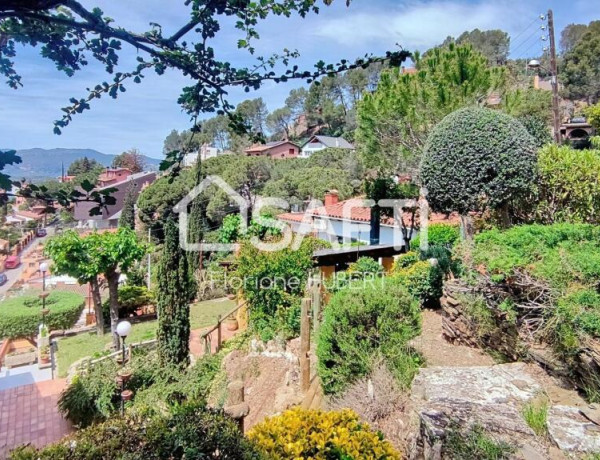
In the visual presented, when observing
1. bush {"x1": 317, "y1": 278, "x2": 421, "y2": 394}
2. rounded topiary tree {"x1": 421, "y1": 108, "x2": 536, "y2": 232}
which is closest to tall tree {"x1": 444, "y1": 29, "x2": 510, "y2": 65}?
rounded topiary tree {"x1": 421, "y1": 108, "x2": 536, "y2": 232}

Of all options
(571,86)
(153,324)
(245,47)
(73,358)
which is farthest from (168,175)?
(571,86)

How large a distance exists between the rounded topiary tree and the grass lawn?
917cm

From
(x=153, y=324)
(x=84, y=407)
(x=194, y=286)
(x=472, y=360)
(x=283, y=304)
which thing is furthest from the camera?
(x=194, y=286)

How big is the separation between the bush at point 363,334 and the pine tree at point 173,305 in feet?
14.7

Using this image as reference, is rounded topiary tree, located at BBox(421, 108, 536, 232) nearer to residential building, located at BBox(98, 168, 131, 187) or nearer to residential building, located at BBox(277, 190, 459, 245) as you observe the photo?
residential building, located at BBox(98, 168, 131, 187)

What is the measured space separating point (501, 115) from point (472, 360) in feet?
13.9

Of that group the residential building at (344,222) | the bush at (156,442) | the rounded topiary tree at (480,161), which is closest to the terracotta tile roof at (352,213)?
the residential building at (344,222)

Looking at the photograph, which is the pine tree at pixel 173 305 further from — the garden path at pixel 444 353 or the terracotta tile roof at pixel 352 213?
the terracotta tile roof at pixel 352 213

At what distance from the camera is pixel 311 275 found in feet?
30.5

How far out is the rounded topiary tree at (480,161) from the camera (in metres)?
6.73

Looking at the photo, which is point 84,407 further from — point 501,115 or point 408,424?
point 501,115

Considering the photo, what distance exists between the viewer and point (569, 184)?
7.06 m

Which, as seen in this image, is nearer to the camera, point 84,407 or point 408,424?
point 408,424

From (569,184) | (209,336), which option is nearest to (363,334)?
(569,184)
